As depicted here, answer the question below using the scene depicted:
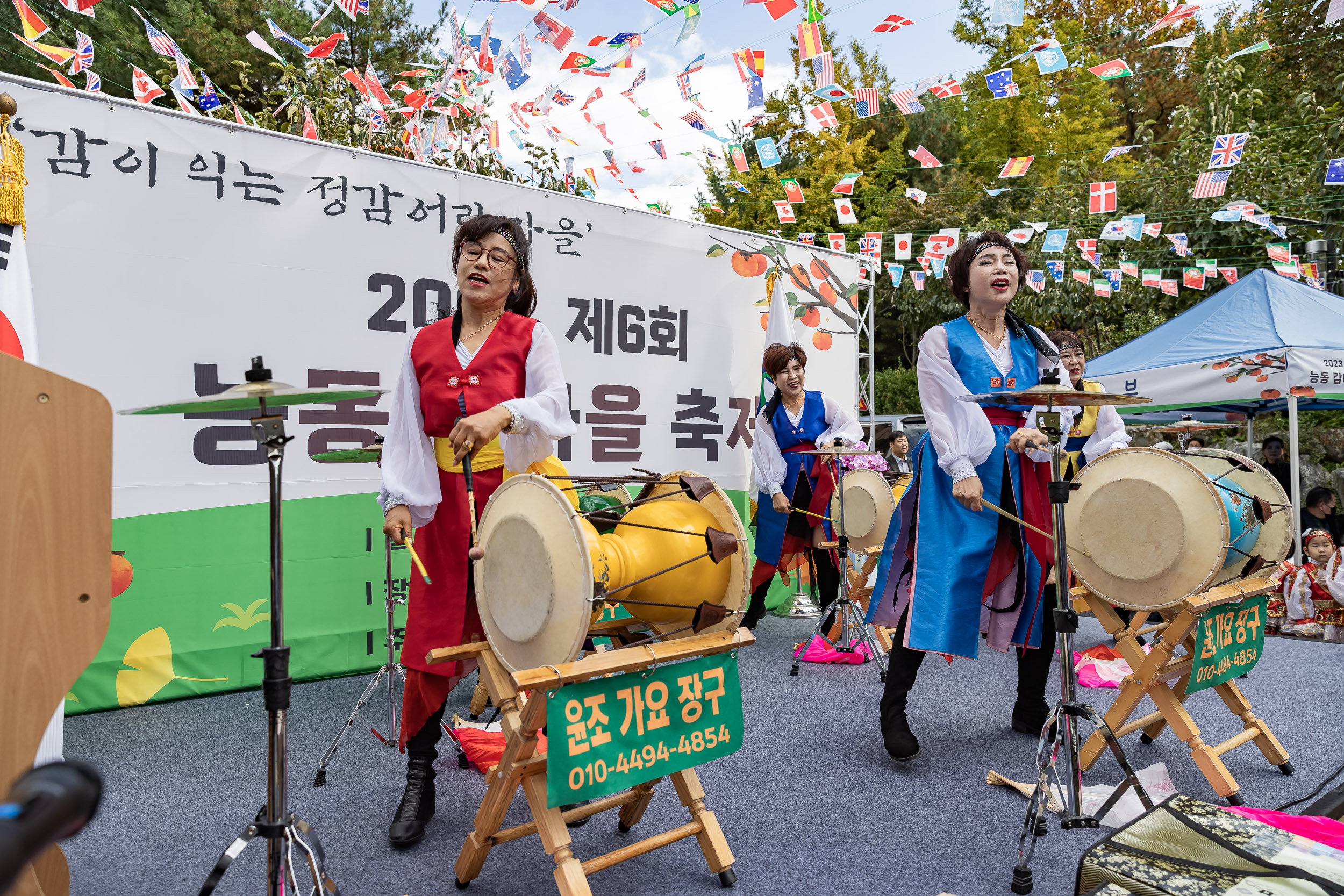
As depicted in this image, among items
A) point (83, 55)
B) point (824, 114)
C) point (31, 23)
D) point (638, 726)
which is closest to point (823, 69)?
point (824, 114)

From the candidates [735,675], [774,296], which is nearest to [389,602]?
[735,675]

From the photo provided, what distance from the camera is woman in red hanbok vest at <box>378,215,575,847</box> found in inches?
84.3

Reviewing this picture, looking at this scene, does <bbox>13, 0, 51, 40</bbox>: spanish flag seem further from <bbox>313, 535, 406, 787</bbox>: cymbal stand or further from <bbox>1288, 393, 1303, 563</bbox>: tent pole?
<bbox>1288, 393, 1303, 563</bbox>: tent pole

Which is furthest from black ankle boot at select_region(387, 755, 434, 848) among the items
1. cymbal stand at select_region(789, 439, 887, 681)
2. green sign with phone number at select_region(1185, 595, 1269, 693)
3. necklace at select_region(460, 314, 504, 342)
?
green sign with phone number at select_region(1185, 595, 1269, 693)

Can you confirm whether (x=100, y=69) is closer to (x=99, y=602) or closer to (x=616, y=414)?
(x=616, y=414)

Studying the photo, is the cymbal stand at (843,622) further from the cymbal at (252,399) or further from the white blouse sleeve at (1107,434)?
the cymbal at (252,399)

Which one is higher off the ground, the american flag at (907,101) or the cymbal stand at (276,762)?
the american flag at (907,101)

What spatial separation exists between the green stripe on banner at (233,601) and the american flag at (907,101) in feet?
14.3

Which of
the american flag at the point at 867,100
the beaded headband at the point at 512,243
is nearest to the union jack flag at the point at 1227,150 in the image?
the american flag at the point at 867,100

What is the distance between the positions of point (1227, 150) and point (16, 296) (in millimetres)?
7648

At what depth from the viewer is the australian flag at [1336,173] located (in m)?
5.92

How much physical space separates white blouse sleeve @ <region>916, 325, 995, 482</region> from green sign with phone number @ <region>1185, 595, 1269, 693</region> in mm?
836

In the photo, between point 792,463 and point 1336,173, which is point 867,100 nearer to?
point 792,463

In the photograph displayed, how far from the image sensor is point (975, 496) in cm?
245
